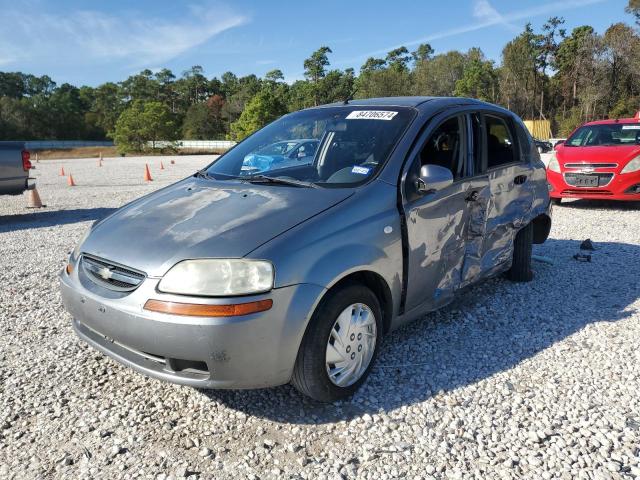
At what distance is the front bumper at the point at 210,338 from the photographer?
7.61 feet

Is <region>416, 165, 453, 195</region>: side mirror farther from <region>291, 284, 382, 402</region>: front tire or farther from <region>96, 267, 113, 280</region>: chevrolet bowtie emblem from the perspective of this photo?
<region>96, 267, 113, 280</region>: chevrolet bowtie emblem

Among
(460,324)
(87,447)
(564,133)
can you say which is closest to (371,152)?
(460,324)

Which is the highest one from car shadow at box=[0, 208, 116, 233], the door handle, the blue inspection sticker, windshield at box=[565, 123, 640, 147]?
the blue inspection sticker

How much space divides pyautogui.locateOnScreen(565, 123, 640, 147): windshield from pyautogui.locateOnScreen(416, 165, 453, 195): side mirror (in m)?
7.52

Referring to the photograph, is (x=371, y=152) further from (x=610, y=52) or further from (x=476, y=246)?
(x=610, y=52)

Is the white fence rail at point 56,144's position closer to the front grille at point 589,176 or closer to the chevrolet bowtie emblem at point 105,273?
the front grille at point 589,176

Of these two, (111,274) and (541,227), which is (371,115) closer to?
(111,274)

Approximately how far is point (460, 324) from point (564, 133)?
50274mm

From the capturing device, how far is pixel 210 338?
230 centimetres

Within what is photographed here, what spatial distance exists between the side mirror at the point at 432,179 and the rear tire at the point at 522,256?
189 cm

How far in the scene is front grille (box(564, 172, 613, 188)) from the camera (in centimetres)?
851

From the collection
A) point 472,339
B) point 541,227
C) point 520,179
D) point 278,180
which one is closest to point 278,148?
point 278,180

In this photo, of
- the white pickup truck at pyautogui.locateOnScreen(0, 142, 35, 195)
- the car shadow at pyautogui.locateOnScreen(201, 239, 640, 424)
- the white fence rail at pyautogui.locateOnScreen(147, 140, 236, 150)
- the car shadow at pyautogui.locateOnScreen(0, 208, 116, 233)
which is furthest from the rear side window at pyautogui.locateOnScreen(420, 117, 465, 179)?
the white fence rail at pyautogui.locateOnScreen(147, 140, 236, 150)

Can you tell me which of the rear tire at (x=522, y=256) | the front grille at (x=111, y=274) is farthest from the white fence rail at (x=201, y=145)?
the front grille at (x=111, y=274)
